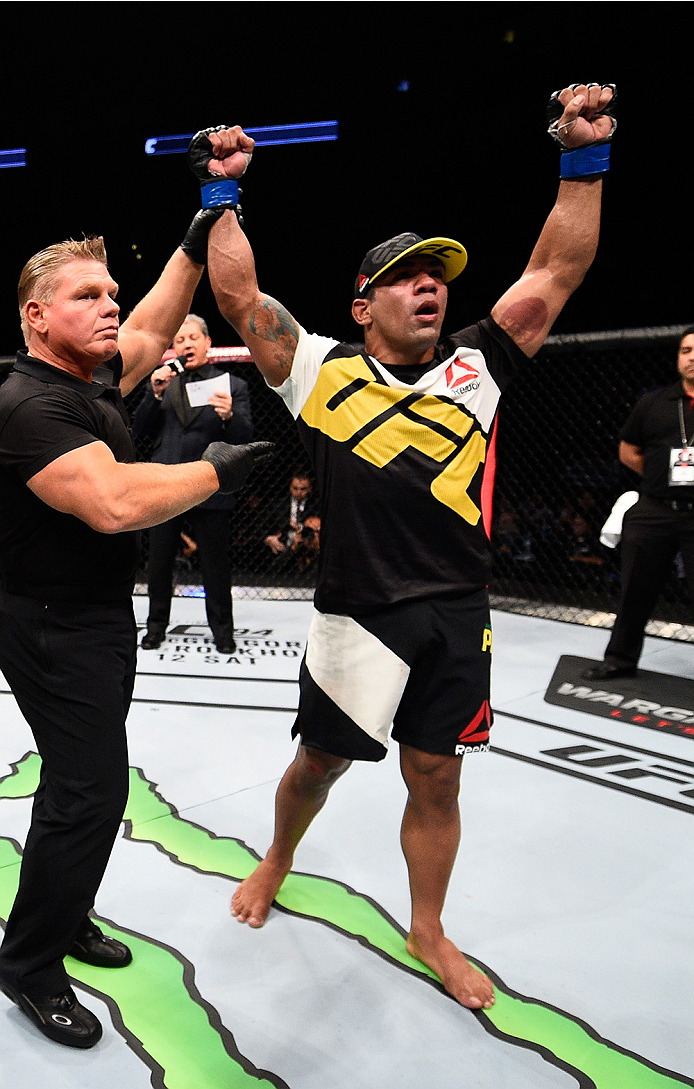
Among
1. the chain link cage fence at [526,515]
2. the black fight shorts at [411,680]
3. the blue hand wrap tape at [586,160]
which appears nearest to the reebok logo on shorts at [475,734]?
the black fight shorts at [411,680]

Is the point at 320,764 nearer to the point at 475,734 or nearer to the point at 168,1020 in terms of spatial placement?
the point at 475,734

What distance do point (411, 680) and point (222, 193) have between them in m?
0.98

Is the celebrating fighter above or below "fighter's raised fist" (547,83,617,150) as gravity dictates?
below

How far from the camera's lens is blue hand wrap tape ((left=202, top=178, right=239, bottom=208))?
5.06 feet

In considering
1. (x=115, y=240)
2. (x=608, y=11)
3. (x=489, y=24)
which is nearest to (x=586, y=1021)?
(x=608, y=11)

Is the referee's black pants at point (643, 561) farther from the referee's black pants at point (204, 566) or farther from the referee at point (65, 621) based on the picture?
the referee at point (65, 621)

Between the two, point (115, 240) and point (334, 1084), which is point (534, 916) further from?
point (115, 240)

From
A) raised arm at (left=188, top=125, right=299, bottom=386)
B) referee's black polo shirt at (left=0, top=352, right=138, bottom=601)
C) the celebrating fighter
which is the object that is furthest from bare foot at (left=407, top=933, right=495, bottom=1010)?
raised arm at (left=188, top=125, right=299, bottom=386)

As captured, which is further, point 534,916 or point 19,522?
point 534,916

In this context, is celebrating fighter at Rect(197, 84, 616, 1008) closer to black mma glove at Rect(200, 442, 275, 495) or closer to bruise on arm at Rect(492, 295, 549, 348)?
bruise on arm at Rect(492, 295, 549, 348)

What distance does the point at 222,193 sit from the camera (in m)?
1.54

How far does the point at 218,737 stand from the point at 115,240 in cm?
768

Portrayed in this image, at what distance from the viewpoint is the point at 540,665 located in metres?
3.76

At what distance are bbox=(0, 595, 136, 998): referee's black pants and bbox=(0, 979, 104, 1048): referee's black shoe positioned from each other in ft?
0.06
